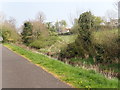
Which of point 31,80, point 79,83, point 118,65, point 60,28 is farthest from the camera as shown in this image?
point 60,28

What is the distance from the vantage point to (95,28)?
64.1ft

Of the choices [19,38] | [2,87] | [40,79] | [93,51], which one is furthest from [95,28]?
[19,38]

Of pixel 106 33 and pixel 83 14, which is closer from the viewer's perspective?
pixel 106 33

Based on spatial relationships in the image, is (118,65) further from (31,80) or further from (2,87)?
(2,87)

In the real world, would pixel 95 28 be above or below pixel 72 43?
above

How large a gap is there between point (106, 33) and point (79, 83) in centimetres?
842

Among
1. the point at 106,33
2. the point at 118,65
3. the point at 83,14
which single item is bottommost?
the point at 118,65

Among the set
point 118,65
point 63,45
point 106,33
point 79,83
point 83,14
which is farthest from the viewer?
point 63,45

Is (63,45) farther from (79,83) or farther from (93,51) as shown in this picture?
(79,83)

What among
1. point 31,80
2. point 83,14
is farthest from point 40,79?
point 83,14

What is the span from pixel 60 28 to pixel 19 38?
1362 inches

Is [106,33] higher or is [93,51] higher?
[106,33]

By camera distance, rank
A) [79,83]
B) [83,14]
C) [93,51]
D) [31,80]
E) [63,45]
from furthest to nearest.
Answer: [63,45]
[83,14]
[93,51]
[31,80]
[79,83]

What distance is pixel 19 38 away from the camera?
57188mm
